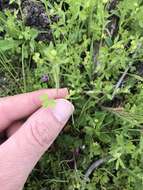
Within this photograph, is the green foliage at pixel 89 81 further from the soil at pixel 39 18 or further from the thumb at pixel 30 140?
the thumb at pixel 30 140

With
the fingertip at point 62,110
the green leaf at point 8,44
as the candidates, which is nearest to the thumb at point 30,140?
the fingertip at point 62,110

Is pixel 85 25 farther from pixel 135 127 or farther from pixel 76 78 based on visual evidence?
pixel 135 127

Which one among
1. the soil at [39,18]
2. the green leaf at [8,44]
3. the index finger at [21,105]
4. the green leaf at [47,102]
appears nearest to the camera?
the green leaf at [47,102]

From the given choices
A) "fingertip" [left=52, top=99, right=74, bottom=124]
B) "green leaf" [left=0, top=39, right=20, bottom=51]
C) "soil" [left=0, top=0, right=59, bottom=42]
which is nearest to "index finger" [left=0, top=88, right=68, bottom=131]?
"fingertip" [left=52, top=99, right=74, bottom=124]

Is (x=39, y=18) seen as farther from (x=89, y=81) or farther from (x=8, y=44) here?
(x=89, y=81)

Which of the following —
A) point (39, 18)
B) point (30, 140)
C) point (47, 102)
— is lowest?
point (30, 140)

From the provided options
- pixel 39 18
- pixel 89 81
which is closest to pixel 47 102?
pixel 89 81
